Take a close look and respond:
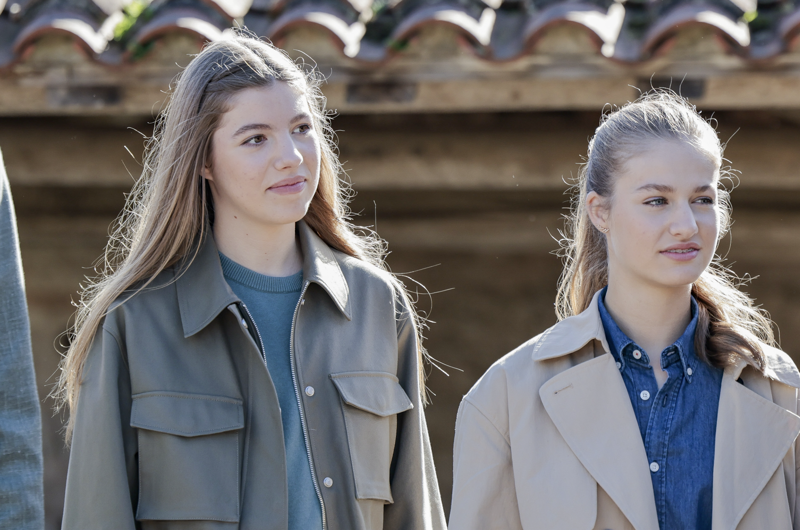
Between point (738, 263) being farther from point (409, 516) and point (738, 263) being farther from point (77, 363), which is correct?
point (77, 363)

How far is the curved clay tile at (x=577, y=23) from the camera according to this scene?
274 centimetres

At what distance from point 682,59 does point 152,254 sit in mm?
1564

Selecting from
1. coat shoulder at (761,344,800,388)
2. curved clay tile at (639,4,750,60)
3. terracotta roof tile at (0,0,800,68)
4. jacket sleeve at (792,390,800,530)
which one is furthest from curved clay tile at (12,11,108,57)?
jacket sleeve at (792,390,800,530)

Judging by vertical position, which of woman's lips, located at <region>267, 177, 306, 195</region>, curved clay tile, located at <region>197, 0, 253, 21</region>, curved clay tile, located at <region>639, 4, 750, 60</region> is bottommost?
woman's lips, located at <region>267, 177, 306, 195</region>

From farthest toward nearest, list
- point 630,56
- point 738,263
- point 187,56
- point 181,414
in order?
point 738,263
point 187,56
point 630,56
point 181,414

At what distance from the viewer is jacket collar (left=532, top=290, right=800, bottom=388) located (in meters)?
1.85

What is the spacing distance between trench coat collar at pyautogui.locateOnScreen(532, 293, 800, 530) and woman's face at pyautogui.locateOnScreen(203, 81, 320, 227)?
0.60 metres

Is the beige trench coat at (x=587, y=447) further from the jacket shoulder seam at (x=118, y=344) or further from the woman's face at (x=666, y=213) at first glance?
the jacket shoulder seam at (x=118, y=344)

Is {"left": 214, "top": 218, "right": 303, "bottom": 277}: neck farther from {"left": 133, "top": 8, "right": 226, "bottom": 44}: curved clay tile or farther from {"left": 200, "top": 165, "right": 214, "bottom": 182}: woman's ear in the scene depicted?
{"left": 133, "top": 8, "right": 226, "bottom": 44}: curved clay tile

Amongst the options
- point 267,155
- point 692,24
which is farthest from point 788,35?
point 267,155

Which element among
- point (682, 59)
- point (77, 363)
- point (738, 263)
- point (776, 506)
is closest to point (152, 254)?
point (77, 363)

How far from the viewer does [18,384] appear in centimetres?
144

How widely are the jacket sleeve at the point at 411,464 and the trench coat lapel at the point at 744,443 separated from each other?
2.08 feet

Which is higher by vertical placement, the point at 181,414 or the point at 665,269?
the point at 665,269
